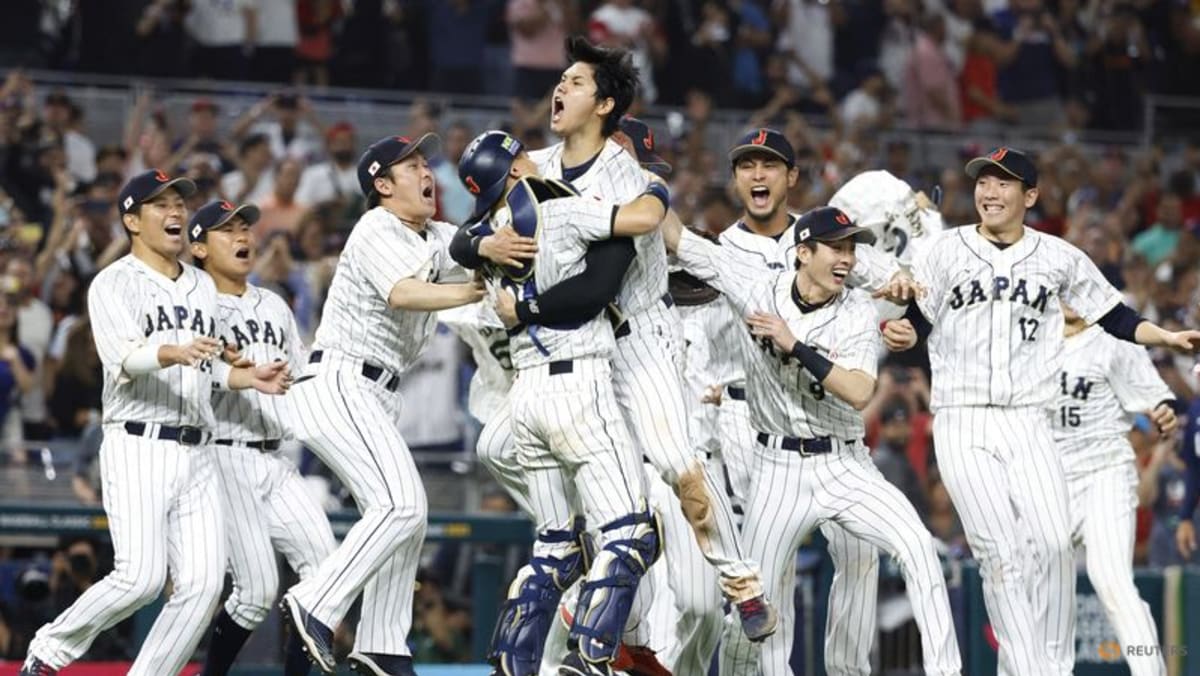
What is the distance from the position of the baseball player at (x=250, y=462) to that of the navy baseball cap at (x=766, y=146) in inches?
83.8

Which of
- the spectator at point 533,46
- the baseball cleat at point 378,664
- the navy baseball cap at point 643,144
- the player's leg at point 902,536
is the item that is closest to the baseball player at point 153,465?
the baseball cleat at point 378,664

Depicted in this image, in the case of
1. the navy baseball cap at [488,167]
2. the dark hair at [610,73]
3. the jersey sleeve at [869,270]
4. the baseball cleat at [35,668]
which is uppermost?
the dark hair at [610,73]

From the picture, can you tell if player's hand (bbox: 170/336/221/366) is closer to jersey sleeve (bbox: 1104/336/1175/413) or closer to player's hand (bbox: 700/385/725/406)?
player's hand (bbox: 700/385/725/406)

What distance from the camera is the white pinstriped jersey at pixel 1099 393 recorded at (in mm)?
10289

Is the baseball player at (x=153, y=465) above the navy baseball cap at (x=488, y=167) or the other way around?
the other way around

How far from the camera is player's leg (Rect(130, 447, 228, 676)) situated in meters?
8.44

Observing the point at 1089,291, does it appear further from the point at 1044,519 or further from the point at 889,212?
the point at 889,212

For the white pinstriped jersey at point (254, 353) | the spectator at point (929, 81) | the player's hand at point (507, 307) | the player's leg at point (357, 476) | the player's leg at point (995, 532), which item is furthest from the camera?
the spectator at point (929, 81)

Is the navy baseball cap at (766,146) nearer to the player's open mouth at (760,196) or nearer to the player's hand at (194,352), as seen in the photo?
the player's open mouth at (760,196)

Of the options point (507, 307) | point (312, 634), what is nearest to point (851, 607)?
point (507, 307)

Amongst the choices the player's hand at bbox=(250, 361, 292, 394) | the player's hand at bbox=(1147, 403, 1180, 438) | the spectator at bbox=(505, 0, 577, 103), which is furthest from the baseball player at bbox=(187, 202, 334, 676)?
the spectator at bbox=(505, 0, 577, 103)

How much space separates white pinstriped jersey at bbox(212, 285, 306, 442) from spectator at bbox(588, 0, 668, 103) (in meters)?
7.39

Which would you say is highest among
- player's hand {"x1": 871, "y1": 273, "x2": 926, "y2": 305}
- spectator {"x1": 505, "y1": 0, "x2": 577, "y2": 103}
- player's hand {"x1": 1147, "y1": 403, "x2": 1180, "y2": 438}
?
spectator {"x1": 505, "y1": 0, "x2": 577, "y2": 103}

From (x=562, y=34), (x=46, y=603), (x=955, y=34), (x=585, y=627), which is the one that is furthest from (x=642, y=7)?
(x=585, y=627)
